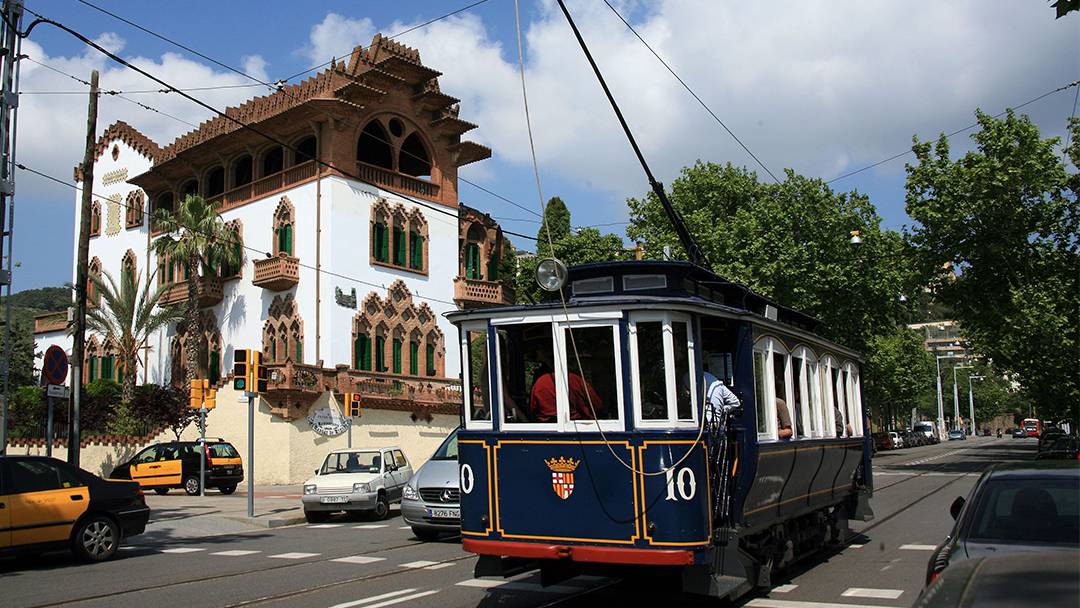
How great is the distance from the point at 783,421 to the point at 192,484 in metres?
24.0

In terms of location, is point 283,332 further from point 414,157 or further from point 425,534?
point 425,534

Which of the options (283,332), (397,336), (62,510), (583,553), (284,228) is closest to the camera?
(583,553)

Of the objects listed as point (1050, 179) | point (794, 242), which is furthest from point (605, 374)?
point (794, 242)

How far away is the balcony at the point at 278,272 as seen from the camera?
35.2 meters

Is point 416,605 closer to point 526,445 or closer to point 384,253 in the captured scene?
point 526,445

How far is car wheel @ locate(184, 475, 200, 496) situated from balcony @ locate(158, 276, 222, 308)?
1152 centimetres

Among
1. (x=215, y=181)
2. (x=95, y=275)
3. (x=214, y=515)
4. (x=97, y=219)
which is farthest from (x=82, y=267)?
(x=97, y=219)

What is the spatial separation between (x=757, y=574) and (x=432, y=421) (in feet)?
95.3

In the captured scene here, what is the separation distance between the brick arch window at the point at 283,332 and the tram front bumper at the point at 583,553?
1109 inches

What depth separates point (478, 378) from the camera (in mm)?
8938

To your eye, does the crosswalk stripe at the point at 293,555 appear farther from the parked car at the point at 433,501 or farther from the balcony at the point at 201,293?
the balcony at the point at 201,293

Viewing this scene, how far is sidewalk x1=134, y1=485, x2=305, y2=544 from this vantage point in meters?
17.8

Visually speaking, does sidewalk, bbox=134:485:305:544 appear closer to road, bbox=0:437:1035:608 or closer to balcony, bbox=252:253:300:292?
road, bbox=0:437:1035:608

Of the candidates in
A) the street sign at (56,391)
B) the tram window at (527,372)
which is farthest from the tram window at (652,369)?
the street sign at (56,391)
